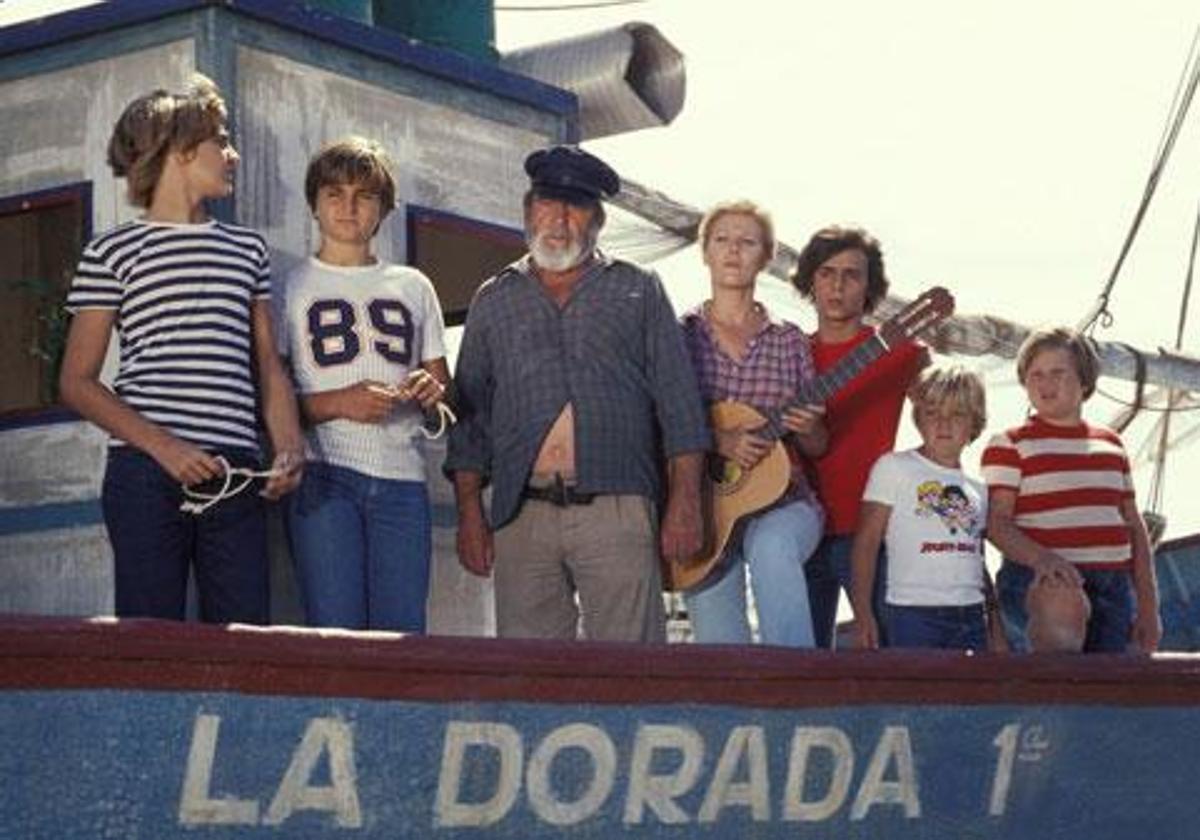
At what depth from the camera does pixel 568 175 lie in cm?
638

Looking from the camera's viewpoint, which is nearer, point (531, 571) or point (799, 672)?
point (799, 672)

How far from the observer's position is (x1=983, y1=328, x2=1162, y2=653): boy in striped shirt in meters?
7.12

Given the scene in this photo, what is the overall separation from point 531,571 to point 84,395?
53.1 inches

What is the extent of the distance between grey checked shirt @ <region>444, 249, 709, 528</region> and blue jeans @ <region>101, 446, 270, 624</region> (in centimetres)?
82

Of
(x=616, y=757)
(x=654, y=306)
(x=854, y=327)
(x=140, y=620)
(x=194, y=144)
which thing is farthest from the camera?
(x=854, y=327)

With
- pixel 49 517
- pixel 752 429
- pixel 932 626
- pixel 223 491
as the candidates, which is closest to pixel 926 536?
pixel 932 626

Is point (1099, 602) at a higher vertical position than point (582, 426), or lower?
lower

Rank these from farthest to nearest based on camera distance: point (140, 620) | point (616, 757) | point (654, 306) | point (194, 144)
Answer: point (654, 306), point (194, 144), point (616, 757), point (140, 620)

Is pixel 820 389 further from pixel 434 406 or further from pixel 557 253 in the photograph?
pixel 434 406

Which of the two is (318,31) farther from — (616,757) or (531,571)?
(616,757)

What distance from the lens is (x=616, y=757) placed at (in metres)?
5.57

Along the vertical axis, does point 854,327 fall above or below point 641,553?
above

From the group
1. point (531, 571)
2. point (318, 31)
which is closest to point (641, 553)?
point (531, 571)

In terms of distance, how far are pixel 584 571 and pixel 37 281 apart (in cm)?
236
